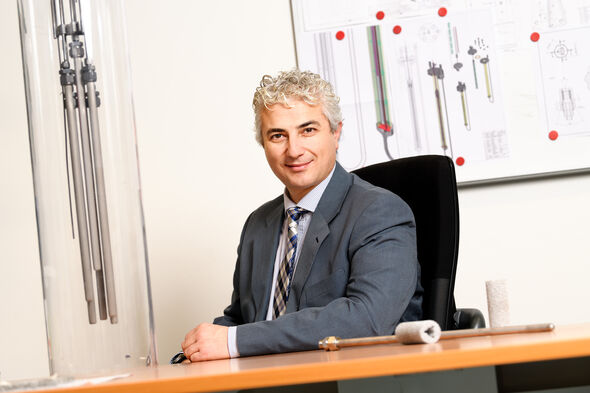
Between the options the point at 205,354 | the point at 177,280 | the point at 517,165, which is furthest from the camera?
the point at 177,280

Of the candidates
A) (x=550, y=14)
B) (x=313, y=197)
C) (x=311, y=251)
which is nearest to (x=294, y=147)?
(x=313, y=197)

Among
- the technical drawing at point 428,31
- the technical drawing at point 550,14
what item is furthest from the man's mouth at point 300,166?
the technical drawing at point 550,14

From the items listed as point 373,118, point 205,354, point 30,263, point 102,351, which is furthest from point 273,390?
point 30,263

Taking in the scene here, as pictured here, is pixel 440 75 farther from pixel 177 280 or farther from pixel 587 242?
pixel 177 280

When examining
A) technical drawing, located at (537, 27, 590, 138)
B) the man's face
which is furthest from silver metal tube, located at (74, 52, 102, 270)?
technical drawing, located at (537, 27, 590, 138)

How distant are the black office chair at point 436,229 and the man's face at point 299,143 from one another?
0.22m

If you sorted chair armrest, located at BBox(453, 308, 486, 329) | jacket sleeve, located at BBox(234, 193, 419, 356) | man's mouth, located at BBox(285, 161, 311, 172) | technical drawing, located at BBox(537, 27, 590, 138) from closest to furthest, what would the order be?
jacket sleeve, located at BBox(234, 193, 419, 356), chair armrest, located at BBox(453, 308, 486, 329), man's mouth, located at BBox(285, 161, 311, 172), technical drawing, located at BBox(537, 27, 590, 138)

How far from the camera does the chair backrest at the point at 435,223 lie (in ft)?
5.64

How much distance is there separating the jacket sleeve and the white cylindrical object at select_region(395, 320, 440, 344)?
364 mm

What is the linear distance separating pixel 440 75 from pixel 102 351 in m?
1.77

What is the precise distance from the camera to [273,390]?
1.01m

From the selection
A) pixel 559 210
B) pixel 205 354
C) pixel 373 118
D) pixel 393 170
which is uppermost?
pixel 373 118

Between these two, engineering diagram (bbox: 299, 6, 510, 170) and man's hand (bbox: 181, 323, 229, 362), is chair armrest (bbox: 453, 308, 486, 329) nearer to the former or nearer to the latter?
man's hand (bbox: 181, 323, 229, 362)

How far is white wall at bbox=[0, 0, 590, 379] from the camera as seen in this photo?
2.69m
